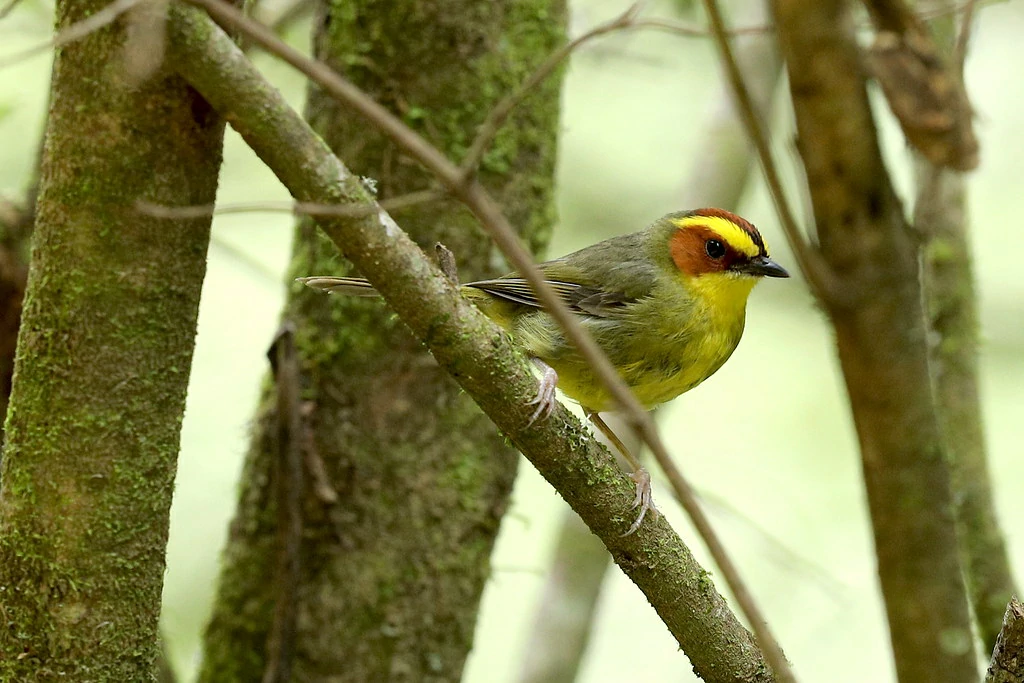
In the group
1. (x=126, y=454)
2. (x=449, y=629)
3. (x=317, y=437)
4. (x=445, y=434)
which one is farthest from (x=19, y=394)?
(x=449, y=629)

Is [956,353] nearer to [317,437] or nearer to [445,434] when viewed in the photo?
[445,434]

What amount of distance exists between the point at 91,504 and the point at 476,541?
160 centimetres

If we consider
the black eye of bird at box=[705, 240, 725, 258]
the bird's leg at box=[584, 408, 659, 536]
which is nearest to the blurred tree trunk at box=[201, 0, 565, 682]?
the bird's leg at box=[584, 408, 659, 536]

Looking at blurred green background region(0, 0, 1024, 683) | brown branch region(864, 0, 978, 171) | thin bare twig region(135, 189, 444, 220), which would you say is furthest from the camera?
blurred green background region(0, 0, 1024, 683)

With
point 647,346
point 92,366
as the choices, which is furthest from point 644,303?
point 92,366

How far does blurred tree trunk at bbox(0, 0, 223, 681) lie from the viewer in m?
2.69

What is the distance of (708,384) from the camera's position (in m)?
8.35

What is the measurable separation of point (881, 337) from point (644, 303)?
232cm

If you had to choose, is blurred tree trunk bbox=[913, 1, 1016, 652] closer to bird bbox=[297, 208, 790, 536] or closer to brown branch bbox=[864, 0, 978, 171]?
bird bbox=[297, 208, 790, 536]

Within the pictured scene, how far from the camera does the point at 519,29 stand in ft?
13.5

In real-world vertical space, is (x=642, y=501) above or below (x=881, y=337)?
above

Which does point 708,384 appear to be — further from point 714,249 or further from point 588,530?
point 714,249

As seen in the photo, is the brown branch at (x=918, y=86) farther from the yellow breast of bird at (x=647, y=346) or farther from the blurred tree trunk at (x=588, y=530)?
the blurred tree trunk at (x=588, y=530)

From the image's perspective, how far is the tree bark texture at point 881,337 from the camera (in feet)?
5.23
